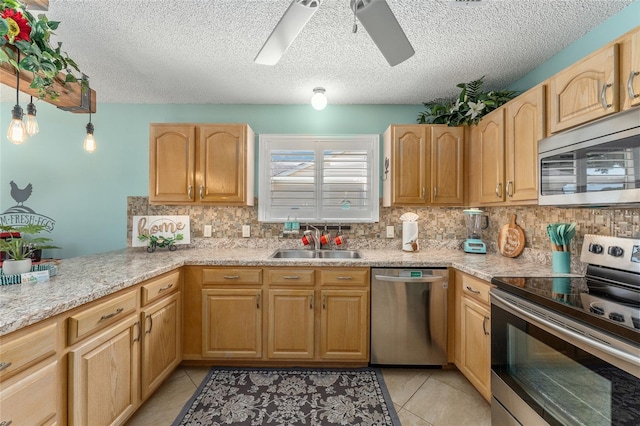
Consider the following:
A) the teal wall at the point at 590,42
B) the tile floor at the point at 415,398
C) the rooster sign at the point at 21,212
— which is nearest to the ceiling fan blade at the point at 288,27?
the teal wall at the point at 590,42

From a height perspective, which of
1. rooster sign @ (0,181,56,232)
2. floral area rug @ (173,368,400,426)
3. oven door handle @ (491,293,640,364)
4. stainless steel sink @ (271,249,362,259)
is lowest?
floral area rug @ (173,368,400,426)

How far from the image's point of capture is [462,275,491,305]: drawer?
1.84 m

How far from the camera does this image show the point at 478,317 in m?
1.93

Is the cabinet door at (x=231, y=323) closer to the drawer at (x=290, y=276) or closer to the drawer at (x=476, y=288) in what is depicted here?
the drawer at (x=290, y=276)

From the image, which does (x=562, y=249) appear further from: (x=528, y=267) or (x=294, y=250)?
(x=294, y=250)

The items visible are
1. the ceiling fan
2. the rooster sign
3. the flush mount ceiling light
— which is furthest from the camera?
the rooster sign

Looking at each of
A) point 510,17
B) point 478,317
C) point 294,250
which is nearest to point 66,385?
point 294,250

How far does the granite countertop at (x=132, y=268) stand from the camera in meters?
1.15

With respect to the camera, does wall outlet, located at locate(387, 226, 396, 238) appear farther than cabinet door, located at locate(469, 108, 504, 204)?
Yes

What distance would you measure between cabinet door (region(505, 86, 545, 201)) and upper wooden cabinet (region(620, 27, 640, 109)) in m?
0.46

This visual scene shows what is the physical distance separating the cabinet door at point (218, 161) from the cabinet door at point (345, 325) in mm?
1296

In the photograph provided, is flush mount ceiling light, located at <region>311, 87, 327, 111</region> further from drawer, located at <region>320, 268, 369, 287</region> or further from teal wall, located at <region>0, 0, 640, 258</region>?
drawer, located at <region>320, 268, 369, 287</region>

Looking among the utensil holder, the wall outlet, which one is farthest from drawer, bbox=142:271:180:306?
the utensil holder

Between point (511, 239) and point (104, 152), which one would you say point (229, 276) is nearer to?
point (104, 152)
